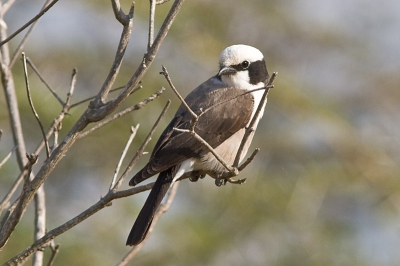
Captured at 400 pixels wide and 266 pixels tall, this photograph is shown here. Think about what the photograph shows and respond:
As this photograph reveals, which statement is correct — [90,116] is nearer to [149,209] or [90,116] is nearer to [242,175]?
[149,209]

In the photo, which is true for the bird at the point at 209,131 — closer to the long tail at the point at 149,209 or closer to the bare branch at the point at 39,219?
the long tail at the point at 149,209

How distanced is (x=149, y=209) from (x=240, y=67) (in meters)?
1.49

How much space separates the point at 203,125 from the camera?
4359mm

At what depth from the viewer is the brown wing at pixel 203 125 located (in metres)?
4.09

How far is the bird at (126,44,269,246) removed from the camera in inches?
156

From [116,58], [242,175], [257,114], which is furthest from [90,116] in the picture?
[242,175]

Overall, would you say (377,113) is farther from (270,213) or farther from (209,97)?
(209,97)

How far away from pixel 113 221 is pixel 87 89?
190 centimetres

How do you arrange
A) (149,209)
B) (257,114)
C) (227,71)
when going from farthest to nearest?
(227,71) < (149,209) < (257,114)

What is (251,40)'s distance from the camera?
414 inches

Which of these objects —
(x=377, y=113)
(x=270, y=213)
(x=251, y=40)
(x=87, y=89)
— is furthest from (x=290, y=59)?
(x=87, y=89)

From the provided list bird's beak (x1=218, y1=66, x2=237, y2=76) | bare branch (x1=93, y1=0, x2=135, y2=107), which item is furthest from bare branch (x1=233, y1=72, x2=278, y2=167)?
bird's beak (x1=218, y1=66, x2=237, y2=76)

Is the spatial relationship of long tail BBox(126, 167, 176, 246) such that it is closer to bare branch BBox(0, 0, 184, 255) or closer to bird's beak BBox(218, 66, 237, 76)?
bird's beak BBox(218, 66, 237, 76)

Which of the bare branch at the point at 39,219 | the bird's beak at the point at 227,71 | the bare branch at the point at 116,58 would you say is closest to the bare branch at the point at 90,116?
the bare branch at the point at 116,58
